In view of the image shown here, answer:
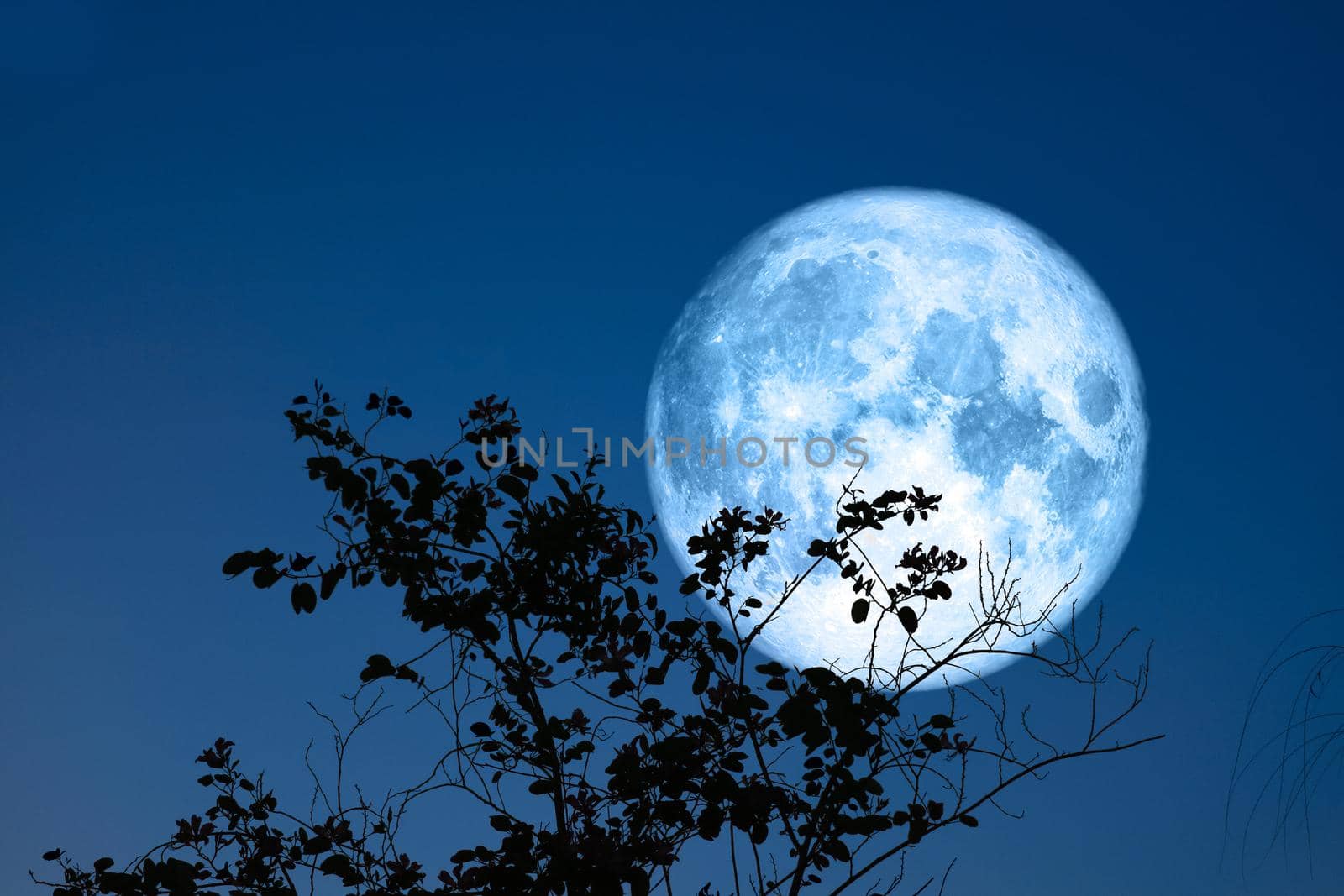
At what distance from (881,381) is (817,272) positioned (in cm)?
122

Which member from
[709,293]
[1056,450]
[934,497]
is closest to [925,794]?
[934,497]

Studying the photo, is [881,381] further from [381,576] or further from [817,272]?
[381,576]

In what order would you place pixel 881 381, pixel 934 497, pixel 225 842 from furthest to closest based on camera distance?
pixel 881 381 → pixel 225 842 → pixel 934 497

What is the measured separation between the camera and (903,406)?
798 centimetres

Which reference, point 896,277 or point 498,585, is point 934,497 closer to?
point 498,585

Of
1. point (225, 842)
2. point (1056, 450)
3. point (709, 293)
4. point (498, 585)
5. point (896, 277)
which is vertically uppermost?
point (709, 293)

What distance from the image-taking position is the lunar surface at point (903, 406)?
8016 millimetres

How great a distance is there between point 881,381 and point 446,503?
4868 mm

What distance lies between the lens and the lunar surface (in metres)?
8.02

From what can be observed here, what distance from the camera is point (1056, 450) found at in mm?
8352

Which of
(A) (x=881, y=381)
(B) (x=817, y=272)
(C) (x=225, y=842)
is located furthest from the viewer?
(B) (x=817, y=272)

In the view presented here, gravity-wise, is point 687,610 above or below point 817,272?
below

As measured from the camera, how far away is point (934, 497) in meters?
3.84

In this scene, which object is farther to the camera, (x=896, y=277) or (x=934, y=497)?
(x=896, y=277)
